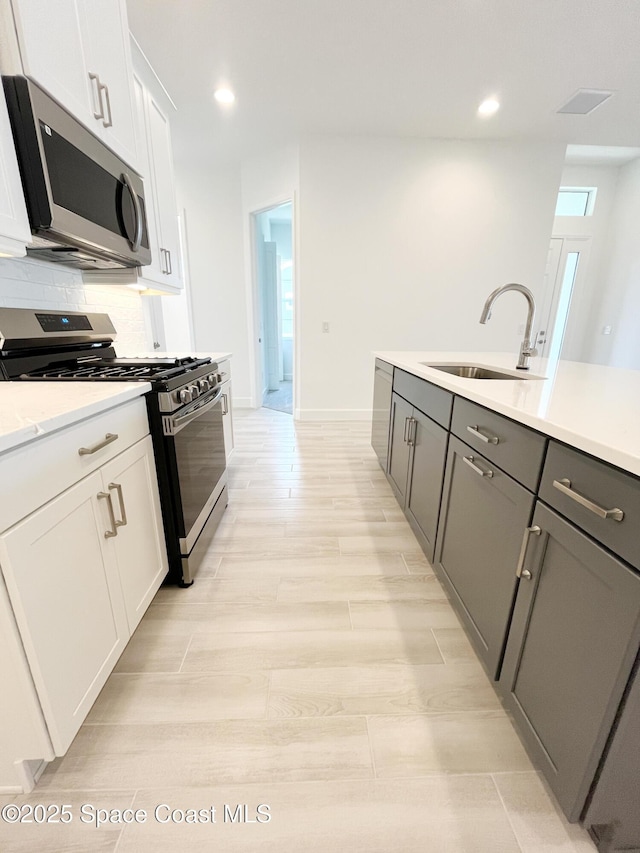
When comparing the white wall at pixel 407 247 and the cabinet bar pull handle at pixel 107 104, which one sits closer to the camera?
the cabinet bar pull handle at pixel 107 104

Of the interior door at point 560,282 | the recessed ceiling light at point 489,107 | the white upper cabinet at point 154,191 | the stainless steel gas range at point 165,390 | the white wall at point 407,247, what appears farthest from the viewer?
the interior door at point 560,282

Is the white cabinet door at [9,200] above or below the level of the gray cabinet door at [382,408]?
above

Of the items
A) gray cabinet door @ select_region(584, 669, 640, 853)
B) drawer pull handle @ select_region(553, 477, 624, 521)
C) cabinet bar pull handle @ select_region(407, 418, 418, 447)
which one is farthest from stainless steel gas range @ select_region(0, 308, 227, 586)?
gray cabinet door @ select_region(584, 669, 640, 853)

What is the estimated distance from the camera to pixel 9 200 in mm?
1104

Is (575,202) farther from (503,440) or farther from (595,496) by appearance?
(595,496)

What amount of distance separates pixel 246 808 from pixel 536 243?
16.4 ft

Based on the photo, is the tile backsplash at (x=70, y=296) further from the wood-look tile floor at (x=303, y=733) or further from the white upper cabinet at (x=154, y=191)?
the wood-look tile floor at (x=303, y=733)

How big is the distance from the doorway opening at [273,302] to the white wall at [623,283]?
444 centimetres

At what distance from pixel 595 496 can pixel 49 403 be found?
134 cm

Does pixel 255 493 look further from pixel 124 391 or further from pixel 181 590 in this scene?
pixel 124 391

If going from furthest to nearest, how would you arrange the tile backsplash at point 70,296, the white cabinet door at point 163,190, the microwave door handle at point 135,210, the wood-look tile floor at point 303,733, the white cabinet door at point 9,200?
the white cabinet door at point 163,190, the microwave door handle at point 135,210, the tile backsplash at point 70,296, the white cabinet door at point 9,200, the wood-look tile floor at point 303,733

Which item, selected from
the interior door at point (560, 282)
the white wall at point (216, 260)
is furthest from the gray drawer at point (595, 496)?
the interior door at point (560, 282)

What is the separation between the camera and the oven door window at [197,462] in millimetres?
1516

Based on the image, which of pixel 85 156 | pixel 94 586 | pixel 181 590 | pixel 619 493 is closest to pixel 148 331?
pixel 85 156
